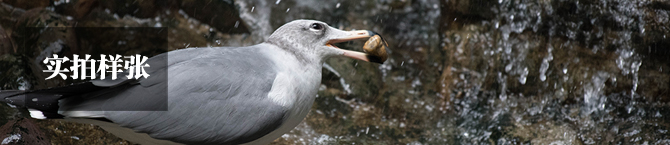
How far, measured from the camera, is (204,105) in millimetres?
2072

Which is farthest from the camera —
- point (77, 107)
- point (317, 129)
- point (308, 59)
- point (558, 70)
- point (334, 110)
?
point (558, 70)

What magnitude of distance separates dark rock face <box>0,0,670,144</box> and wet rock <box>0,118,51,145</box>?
4.23ft

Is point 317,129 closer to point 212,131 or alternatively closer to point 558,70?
point 212,131

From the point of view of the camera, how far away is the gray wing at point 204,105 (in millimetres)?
2053

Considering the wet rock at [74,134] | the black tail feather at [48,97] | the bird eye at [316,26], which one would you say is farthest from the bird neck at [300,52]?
the wet rock at [74,134]

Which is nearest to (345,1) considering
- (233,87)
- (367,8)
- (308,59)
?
(367,8)

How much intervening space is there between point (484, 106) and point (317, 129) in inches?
57.7

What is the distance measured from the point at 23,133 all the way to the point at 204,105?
1277mm

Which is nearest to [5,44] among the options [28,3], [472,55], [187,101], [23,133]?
[28,3]

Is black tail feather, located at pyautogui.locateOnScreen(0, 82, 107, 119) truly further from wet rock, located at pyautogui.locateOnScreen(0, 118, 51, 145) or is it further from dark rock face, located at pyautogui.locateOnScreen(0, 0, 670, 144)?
dark rock face, located at pyautogui.locateOnScreen(0, 0, 670, 144)

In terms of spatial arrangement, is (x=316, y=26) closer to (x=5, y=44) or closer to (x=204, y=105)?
(x=204, y=105)

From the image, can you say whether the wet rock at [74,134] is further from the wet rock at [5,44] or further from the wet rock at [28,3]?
the wet rock at [28,3]

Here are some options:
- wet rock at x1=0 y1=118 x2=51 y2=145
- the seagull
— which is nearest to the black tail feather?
the seagull

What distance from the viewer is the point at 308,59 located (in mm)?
2369
